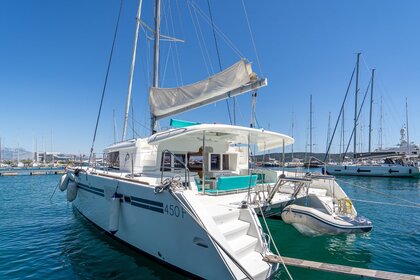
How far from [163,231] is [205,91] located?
4.10m

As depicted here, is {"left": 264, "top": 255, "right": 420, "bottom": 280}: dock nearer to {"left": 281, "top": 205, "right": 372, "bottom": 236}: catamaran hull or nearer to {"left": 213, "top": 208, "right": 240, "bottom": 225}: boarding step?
{"left": 213, "top": 208, "right": 240, "bottom": 225}: boarding step

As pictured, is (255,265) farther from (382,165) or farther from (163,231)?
(382,165)

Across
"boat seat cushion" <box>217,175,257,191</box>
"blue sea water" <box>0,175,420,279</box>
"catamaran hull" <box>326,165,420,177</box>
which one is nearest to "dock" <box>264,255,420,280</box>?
"blue sea water" <box>0,175,420,279</box>

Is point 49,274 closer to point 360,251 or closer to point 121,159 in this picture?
point 121,159

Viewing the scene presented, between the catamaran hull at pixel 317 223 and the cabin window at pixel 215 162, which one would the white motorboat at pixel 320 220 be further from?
the cabin window at pixel 215 162

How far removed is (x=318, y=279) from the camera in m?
4.77

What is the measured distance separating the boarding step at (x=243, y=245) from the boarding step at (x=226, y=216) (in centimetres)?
38

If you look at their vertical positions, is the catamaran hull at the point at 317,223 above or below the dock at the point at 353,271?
above

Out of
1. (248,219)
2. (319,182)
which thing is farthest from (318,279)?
(319,182)

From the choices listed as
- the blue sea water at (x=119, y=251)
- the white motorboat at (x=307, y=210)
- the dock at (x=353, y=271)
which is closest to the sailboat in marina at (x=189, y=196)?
the dock at (x=353, y=271)

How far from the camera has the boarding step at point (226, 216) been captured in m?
4.55

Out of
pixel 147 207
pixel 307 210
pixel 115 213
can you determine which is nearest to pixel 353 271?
pixel 307 210

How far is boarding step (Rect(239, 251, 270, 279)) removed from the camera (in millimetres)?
3980

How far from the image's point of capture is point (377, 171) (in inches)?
1248
